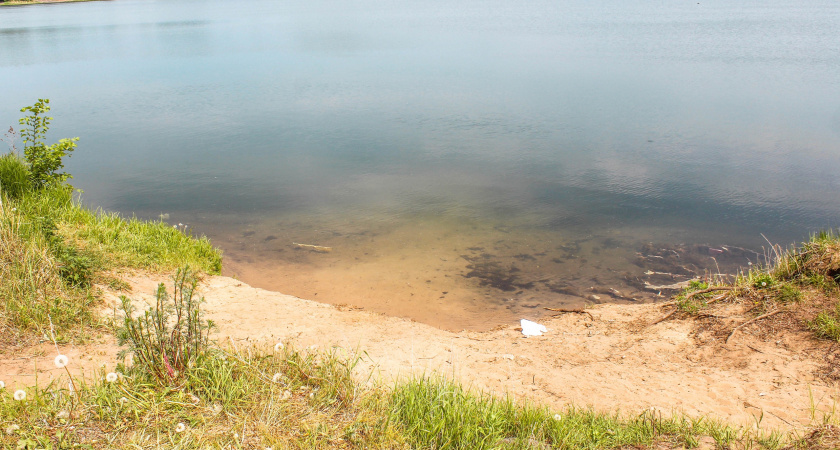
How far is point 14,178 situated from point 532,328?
6085mm

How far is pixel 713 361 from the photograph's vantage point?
4715mm

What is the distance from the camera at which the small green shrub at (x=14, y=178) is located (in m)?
6.54

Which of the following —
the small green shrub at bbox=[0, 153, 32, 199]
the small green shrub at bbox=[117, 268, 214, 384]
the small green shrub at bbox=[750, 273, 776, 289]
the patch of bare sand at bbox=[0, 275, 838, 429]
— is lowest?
the patch of bare sand at bbox=[0, 275, 838, 429]

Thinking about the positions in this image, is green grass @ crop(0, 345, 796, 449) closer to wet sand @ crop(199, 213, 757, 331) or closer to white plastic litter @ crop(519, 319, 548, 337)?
white plastic litter @ crop(519, 319, 548, 337)

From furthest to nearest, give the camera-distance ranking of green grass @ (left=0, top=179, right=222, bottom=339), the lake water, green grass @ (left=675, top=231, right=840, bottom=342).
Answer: the lake water, green grass @ (left=675, top=231, right=840, bottom=342), green grass @ (left=0, top=179, right=222, bottom=339)

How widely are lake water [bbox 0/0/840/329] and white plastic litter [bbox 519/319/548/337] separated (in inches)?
17.5

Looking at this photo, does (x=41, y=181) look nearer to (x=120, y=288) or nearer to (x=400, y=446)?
(x=120, y=288)

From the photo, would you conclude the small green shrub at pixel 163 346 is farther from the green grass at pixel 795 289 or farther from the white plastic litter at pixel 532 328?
the green grass at pixel 795 289

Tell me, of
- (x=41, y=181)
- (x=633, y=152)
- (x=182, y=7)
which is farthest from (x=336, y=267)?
(x=182, y=7)

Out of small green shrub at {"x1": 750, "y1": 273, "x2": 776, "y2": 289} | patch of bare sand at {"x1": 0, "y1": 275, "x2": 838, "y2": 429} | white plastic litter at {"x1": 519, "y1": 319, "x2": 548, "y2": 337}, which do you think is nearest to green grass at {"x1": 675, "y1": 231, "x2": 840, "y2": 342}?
small green shrub at {"x1": 750, "y1": 273, "x2": 776, "y2": 289}

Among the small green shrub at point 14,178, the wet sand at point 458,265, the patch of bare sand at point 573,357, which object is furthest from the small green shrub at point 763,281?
the small green shrub at point 14,178

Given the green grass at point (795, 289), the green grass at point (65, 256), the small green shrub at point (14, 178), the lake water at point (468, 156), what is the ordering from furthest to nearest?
the lake water at point (468, 156), the small green shrub at point (14, 178), the green grass at point (795, 289), the green grass at point (65, 256)

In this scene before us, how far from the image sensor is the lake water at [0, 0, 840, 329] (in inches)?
299

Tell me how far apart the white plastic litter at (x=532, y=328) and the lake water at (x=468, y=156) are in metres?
0.44
